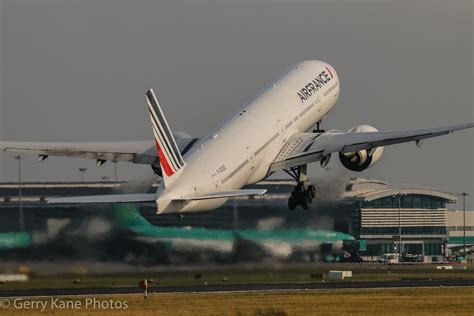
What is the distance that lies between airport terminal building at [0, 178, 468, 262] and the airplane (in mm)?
4511

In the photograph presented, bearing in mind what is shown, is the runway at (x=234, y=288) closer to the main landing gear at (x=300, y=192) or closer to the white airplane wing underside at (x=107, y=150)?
the main landing gear at (x=300, y=192)

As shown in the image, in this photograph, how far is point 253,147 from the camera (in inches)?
2926

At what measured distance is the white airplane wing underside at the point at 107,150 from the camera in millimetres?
76312

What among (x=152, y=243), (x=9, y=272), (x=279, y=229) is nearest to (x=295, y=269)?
(x=279, y=229)

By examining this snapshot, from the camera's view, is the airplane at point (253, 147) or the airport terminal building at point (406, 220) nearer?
the airplane at point (253, 147)

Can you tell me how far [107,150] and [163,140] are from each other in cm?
1109

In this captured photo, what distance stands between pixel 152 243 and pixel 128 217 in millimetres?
1947

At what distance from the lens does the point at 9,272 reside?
256ft

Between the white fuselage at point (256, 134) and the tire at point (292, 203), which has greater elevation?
the white fuselage at point (256, 134)

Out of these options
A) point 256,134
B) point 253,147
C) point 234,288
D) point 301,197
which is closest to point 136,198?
point 253,147

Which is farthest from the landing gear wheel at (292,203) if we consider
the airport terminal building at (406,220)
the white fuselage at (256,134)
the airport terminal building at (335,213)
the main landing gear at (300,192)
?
the airport terminal building at (406,220)

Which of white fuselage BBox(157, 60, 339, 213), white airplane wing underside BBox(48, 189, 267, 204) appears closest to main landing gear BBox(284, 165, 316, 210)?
white fuselage BBox(157, 60, 339, 213)

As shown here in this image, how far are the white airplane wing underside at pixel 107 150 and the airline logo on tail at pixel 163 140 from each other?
298 inches

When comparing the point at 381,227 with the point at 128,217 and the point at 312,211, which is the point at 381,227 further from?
the point at 128,217
